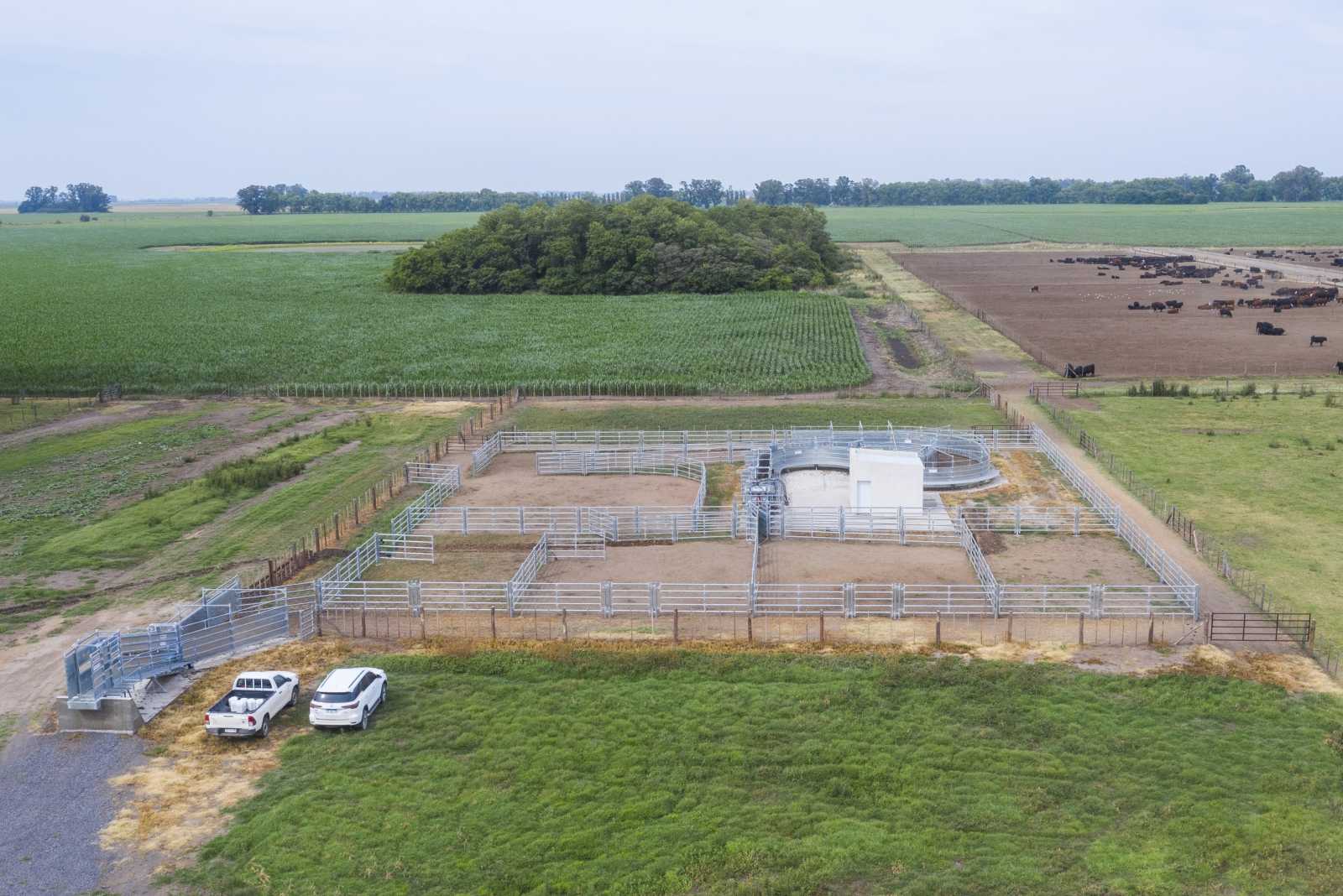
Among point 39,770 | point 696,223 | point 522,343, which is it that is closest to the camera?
point 39,770

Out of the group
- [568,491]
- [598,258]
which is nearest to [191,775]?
[568,491]

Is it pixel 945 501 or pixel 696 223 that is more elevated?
pixel 696 223

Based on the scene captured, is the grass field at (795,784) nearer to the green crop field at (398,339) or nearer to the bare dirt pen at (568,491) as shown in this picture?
the bare dirt pen at (568,491)

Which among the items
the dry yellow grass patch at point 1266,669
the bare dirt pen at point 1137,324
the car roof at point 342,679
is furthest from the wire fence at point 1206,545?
the bare dirt pen at point 1137,324

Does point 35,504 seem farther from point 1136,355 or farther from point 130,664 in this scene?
point 1136,355

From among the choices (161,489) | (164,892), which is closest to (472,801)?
(164,892)

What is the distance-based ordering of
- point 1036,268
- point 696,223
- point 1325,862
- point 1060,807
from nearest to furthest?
point 1325,862, point 1060,807, point 696,223, point 1036,268

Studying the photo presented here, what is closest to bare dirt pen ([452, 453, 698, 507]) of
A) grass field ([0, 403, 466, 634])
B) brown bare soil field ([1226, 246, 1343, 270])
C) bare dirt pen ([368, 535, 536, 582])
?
bare dirt pen ([368, 535, 536, 582])
